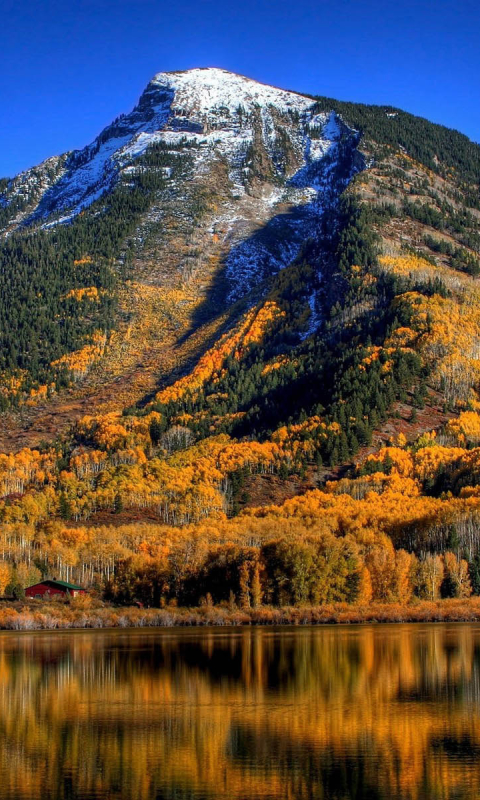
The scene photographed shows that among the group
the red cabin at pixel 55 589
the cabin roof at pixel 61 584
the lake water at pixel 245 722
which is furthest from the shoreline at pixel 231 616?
the lake water at pixel 245 722

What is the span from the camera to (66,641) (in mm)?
106375

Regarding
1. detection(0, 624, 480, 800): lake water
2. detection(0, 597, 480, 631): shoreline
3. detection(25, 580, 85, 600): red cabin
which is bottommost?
detection(0, 624, 480, 800): lake water

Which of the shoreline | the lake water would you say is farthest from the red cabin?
the lake water

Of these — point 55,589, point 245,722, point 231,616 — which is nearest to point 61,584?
point 55,589

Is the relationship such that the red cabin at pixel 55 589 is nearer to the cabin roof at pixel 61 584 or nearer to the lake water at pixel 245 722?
the cabin roof at pixel 61 584

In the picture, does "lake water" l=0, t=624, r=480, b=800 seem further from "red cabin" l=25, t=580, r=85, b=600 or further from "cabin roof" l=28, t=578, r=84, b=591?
Answer: "red cabin" l=25, t=580, r=85, b=600

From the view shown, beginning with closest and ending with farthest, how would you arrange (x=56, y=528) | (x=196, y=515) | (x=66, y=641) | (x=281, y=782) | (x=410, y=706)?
(x=281, y=782)
(x=410, y=706)
(x=66, y=641)
(x=56, y=528)
(x=196, y=515)

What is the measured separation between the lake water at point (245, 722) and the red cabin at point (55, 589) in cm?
5605

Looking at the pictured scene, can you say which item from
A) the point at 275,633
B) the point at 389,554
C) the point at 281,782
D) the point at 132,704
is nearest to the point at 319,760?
the point at 281,782

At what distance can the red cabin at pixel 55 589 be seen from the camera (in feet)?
481

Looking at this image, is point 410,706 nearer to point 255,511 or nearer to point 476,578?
point 476,578

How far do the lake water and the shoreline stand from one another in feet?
112

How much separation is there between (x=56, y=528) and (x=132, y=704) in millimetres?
124119

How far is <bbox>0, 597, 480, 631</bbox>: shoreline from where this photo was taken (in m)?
126
